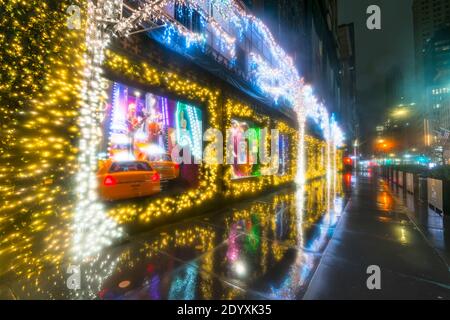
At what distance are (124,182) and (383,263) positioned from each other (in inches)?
212

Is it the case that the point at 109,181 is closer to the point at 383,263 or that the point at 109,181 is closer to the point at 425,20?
the point at 383,263

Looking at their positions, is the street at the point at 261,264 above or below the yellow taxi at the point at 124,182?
→ below

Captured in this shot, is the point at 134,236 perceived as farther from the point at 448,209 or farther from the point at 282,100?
the point at 282,100

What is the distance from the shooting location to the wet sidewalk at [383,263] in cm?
316

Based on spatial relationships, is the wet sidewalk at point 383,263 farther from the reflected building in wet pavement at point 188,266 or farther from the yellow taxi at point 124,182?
the yellow taxi at point 124,182

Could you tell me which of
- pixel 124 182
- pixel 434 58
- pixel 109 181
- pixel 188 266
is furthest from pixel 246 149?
pixel 434 58

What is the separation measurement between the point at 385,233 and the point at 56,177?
6549mm

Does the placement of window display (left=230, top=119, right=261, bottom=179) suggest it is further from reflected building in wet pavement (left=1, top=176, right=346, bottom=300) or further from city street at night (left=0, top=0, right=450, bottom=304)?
reflected building in wet pavement (left=1, top=176, right=346, bottom=300)

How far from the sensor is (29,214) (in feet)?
12.3

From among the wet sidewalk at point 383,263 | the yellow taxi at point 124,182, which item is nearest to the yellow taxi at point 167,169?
the yellow taxi at point 124,182

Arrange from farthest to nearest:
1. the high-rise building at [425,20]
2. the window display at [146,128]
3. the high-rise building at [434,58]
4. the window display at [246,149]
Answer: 1. the high-rise building at [425,20]
2. the high-rise building at [434,58]
3. the window display at [246,149]
4. the window display at [146,128]

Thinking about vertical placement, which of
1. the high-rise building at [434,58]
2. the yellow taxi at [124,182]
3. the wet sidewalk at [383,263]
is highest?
the high-rise building at [434,58]

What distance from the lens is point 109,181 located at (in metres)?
5.98

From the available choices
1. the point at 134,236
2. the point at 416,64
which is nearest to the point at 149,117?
the point at 134,236
